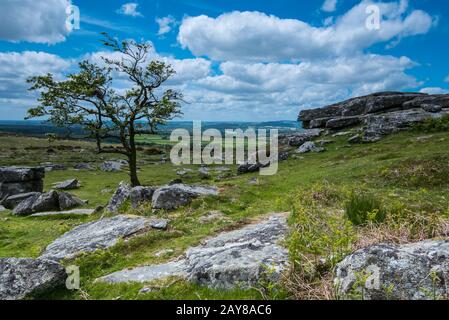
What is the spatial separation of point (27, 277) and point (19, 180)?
131ft

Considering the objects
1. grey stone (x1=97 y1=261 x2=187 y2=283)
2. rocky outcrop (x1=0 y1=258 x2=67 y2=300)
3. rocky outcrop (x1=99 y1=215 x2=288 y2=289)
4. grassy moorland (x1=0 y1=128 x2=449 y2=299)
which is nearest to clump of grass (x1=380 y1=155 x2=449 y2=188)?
grassy moorland (x1=0 y1=128 x2=449 y2=299)

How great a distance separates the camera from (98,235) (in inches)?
595

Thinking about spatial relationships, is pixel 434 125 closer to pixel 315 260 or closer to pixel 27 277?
pixel 315 260

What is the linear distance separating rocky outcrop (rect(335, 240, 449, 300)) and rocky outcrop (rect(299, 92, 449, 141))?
127ft

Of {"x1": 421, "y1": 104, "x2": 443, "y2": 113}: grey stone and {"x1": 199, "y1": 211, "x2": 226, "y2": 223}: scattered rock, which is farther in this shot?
{"x1": 421, "y1": 104, "x2": 443, "y2": 113}: grey stone

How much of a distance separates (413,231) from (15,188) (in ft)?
150

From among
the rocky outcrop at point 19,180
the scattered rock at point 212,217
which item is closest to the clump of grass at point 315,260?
the scattered rock at point 212,217

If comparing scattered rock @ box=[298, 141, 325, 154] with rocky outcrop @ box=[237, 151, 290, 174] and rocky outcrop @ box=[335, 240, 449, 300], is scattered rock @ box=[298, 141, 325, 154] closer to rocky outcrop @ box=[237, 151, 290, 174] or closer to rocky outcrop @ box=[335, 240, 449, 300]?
rocky outcrop @ box=[237, 151, 290, 174]

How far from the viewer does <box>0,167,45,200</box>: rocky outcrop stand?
43.1m

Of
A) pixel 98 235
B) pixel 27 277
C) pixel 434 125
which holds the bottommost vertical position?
pixel 98 235

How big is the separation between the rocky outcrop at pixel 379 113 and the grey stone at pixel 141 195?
3132 cm

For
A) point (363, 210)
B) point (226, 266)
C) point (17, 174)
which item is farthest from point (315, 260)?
point (17, 174)
